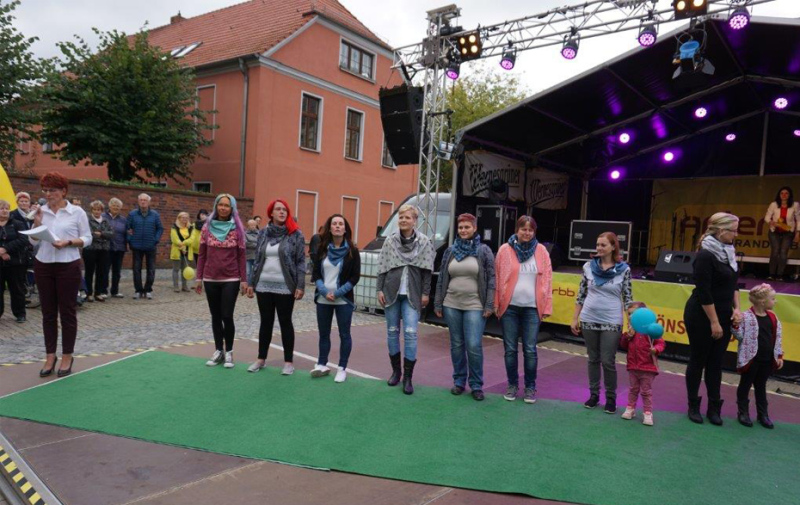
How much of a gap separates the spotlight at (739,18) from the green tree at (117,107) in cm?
1397

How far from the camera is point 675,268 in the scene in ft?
29.8

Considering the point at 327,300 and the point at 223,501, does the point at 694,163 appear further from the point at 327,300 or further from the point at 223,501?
the point at 223,501

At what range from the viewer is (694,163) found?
44.4ft

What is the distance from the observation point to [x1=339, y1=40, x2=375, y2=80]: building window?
2178cm

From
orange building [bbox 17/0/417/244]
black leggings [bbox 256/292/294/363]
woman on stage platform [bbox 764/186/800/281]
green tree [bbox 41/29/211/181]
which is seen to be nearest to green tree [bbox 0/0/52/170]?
green tree [bbox 41/29/211/181]

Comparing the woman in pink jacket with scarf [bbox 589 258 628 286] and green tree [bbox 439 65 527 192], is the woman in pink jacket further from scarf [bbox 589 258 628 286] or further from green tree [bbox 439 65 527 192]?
green tree [bbox 439 65 527 192]

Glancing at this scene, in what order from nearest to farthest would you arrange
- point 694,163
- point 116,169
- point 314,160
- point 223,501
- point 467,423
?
point 223,501 < point 467,423 < point 694,163 < point 116,169 < point 314,160

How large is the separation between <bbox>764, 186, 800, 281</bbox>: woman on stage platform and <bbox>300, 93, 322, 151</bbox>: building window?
14.6m

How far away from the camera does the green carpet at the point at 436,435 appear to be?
3.60 m

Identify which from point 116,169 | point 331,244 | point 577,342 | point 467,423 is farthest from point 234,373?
point 116,169

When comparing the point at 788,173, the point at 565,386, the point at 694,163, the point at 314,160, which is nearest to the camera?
the point at 565,386

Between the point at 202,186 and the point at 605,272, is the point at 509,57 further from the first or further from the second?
the point at 202,186

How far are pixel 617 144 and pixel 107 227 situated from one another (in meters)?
10.8

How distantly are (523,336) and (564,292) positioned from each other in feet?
11.8
